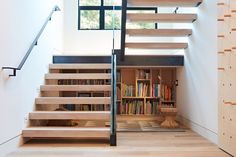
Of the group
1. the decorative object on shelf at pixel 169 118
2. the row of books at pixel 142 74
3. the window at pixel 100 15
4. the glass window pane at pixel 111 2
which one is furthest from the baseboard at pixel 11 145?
the glass window pane at pixel 111 2

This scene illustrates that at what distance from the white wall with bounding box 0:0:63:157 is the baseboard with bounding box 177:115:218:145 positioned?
2.62 metres

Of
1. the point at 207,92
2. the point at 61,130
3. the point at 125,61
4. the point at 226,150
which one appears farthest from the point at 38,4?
the point at 226,150

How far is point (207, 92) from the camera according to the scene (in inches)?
174

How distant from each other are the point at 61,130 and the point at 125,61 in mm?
2279

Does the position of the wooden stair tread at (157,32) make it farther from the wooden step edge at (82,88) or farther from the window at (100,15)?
the window at (100,15)

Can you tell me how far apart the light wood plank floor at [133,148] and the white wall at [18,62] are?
13.2 inches

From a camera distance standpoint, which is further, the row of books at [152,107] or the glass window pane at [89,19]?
the glass window pane at [89,19]

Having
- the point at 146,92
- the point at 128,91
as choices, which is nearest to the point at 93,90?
the point at 128,91

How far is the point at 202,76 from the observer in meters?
4.70

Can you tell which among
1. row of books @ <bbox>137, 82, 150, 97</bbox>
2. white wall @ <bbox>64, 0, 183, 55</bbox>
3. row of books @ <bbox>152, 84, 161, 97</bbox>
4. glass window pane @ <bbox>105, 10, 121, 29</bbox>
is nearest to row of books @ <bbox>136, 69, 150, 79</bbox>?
row of books @ <bbox>137, 82, 150, 97</bbox>

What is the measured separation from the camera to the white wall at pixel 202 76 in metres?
4.12

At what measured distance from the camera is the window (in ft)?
25.3

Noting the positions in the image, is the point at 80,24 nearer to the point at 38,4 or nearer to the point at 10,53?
the point at 38,4

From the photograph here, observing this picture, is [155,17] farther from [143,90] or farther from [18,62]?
[143,90]
